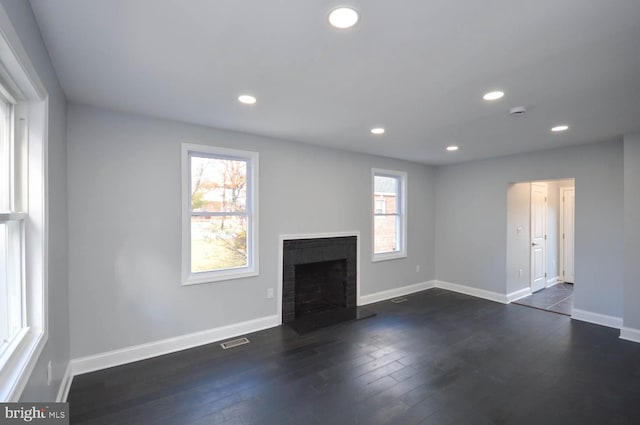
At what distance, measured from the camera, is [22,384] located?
1.31 meters

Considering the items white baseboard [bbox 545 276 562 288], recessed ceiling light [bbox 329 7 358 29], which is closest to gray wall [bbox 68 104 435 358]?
recessed ceiling light [bbox 329 7 358 29]

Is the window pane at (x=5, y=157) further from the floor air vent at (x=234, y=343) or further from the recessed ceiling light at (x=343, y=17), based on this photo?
the floor air vent at (x=234, y=343)

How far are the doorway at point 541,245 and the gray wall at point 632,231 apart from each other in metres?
0.97

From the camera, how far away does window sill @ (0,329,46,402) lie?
121cm

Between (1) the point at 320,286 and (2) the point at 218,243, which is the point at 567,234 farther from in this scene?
(2) the point at 218,243

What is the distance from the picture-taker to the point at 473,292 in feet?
17.4

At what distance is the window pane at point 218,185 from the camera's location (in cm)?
333

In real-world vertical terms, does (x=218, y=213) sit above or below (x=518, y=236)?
above

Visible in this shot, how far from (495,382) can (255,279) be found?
2.69 metres

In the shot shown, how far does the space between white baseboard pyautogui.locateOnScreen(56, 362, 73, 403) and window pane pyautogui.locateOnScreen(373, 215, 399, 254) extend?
160 inches

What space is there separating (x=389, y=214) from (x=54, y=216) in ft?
14.6

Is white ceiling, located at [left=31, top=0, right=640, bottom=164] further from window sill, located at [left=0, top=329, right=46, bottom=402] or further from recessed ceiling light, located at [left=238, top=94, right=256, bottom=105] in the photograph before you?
window sill, located at [left=0, top=329, right=46, bottom=402]

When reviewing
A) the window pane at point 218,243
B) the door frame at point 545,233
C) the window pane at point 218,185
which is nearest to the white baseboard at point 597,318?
the door frame at point 545,233
